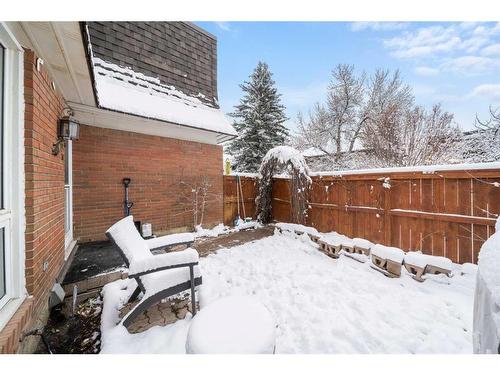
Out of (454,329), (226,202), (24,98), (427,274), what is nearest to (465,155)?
(427,274)

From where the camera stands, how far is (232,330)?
4.76 ft

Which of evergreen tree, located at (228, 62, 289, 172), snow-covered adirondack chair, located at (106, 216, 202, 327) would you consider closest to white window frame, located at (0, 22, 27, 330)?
snow-covered adirondack chair, located at (106, 216, 202, 327)

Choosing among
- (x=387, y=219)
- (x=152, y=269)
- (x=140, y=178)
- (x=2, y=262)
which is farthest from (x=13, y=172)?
(x=387, y=219)

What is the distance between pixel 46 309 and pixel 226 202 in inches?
211

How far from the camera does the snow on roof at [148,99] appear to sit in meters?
4.82

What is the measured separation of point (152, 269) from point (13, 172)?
1.50 metres

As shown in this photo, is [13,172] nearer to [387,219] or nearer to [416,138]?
[387,219]

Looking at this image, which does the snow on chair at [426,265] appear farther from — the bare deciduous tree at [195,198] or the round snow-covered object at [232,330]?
the bare deciduous tree at [195,198]

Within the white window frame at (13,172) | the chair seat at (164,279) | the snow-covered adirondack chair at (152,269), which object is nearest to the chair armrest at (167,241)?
the snow-covered adirondack chair at (152,269)

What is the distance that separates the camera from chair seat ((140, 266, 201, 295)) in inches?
88.3

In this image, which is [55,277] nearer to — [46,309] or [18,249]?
[46,309]

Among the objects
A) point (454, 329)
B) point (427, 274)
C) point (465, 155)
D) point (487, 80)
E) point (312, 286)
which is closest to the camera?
point (454, 329)

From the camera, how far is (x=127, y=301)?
105 inches

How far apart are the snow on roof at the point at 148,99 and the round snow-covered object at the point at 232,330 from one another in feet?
15.4
